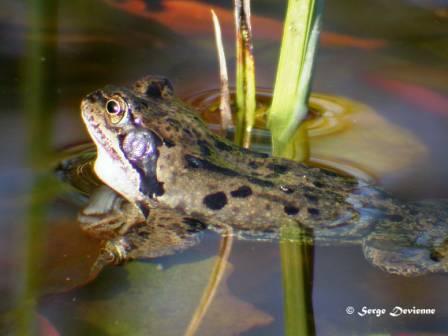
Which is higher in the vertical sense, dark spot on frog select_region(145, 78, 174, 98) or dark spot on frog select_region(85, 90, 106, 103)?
dark spot on frog select_region(145, 78, 174, 98)

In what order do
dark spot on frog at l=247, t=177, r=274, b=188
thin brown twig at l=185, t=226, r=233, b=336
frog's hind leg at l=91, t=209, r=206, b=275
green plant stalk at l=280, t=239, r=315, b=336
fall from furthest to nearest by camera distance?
dark spot on frog at l=247, t=177, r=274, b=188
frog's hind leg at l=91, t=209, r=206, b=275
thin brown twig at l=185, t=226, r=233, b=336
green plant stalk at l=280, t=239, r=315, b=336

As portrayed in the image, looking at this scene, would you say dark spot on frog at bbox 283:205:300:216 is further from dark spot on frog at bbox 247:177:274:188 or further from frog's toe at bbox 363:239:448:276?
frog's toe at bbox 363:239:448:276

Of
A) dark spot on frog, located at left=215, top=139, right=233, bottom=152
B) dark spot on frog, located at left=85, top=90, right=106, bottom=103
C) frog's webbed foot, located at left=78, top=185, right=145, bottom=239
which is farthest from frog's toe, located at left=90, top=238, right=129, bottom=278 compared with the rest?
dark spot on frog, located at left=85, top=90, right=106, bottom=103

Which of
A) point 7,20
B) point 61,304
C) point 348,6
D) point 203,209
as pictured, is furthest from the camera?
point 348,6

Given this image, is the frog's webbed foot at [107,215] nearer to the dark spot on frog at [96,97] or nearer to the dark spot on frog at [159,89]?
the dark spot on frog at [96,97]

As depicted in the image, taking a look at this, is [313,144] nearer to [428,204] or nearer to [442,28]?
[428,204]

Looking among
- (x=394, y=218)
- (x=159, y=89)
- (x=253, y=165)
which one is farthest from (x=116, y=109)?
(x=394, y=218)

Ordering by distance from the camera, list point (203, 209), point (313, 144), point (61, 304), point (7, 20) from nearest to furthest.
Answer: point (61, 304), point (203, 209), point (313, 144), point (7, 20)

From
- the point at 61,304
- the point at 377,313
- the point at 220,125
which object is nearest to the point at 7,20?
the point at 220,125
